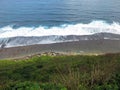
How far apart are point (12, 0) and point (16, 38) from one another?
89.1 feet

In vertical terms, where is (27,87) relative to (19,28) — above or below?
above

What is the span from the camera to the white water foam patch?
37750 millimetres

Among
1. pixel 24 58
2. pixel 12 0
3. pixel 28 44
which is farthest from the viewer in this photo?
pixel 12 0

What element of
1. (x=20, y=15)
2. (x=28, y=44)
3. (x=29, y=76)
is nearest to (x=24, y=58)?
(x=28, y=44)

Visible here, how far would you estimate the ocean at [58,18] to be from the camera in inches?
1513

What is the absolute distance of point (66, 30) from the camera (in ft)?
127

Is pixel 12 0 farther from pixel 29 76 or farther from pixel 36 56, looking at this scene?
pixel 29 76

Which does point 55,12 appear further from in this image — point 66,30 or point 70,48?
point 70,48

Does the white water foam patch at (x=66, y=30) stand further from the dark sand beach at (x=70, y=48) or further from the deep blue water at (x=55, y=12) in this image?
the dark sand beach at (x=70, y=48)

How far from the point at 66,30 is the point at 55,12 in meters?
10.3

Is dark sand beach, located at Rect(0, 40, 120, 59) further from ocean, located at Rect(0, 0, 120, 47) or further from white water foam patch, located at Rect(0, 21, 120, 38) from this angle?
white water foam patch, located at Rect(0, 21, 120, 38)

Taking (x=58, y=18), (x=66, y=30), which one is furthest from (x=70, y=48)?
(x=58, y=18)

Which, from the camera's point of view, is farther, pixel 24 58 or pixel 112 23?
pixel 112 23

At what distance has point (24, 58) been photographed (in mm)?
28828
